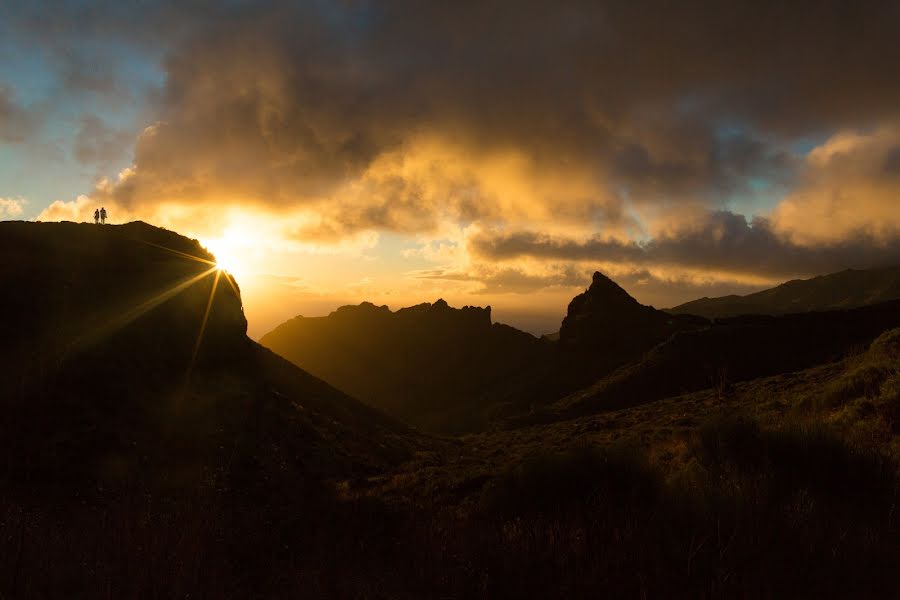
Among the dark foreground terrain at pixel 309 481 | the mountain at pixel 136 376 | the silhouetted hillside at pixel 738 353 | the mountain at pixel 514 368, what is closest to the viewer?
the dark foreground terrain at pixel 309 481

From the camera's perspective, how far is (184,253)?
42.5 metres

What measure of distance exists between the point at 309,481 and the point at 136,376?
11777 mm

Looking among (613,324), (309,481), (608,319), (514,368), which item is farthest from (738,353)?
(514,368)

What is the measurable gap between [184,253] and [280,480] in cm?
2603

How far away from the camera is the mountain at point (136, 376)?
20797 millimetres

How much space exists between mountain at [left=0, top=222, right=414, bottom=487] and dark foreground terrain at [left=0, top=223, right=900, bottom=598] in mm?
149

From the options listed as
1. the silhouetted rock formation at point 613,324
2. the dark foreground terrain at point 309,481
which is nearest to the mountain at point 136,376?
the dark foreground terrain at point 309,481

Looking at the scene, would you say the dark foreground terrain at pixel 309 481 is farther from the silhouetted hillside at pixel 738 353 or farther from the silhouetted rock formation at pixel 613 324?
the silhouetted rock formation at pixel 613 324

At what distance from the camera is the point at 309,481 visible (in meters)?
26.9

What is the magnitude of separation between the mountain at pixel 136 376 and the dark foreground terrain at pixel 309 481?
0.49 ft

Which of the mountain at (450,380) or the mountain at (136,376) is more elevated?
the mountain at (136,376)

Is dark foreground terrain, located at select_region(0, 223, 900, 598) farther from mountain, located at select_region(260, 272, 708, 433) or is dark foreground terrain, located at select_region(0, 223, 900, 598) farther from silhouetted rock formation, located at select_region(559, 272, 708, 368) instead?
silhouetted rock formation, located at select_region(559, 272, 708, 368)

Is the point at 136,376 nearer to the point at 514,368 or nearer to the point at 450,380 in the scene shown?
the point at 514,368

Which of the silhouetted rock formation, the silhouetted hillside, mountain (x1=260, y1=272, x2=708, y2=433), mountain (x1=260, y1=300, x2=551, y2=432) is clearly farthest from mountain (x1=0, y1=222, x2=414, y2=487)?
mountain (x1=260, y1=300, x2=551, y2=432)
